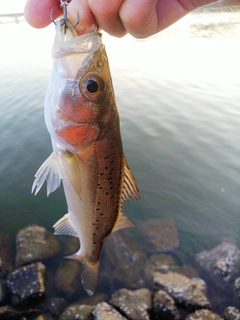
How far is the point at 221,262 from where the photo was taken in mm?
5754

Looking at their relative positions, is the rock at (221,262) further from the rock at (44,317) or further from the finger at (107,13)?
the finger at (107,13)

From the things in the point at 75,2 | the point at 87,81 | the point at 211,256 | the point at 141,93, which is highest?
the point at 75,2

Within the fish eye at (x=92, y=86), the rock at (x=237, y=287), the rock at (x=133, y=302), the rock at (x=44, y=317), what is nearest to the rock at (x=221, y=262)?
the rock at (x=237, y=287)

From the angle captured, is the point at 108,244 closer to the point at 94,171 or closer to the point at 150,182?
the point at 150,182

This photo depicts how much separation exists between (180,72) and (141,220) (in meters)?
10.3

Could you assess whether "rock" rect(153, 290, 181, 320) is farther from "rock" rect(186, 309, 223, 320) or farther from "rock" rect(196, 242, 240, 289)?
"rock" rect(196, 242, 240, 289)

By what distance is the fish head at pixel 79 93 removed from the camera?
2.04m

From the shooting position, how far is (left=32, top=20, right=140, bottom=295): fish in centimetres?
214

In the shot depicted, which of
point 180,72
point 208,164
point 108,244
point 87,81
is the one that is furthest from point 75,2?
point 180,72

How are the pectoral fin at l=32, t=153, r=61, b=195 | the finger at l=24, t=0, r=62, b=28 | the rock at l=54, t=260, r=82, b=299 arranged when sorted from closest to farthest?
the finger at l=24, t=0, r=62, b=28
the pectoral fin at l=32, t=153, r=61, b=195
the rock at l=54, t=260, r=82, b=299

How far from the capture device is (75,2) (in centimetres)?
191

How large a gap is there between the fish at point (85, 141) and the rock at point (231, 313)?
9.21ft

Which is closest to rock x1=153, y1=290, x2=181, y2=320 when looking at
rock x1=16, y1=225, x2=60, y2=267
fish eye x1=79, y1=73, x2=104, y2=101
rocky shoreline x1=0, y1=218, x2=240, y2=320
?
rocky shoreline x1=0, y1=218, x2=240, y2=320

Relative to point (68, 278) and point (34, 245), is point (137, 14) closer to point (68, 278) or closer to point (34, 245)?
point (68, 278)
